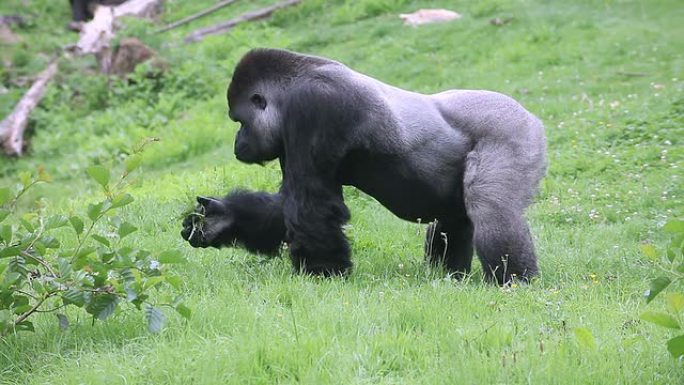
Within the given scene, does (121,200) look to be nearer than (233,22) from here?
Yes

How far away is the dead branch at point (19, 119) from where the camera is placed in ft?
40.2

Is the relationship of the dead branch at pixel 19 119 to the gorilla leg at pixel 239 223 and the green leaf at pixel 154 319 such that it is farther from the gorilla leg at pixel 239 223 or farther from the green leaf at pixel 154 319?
the green leaf at pixel 154 319

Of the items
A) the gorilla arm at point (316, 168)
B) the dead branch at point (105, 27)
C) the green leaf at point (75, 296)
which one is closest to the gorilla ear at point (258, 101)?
the gorilla arm at point (316, 168)

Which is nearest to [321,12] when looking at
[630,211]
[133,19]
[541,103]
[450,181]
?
[133,19]

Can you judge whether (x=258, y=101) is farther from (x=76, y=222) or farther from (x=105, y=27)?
(x=105, y=27)

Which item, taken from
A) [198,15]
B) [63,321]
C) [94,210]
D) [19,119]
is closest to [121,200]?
[94,210]

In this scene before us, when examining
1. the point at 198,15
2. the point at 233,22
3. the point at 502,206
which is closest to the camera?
the point at 502,206

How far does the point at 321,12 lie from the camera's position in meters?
15.4

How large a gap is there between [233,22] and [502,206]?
11022 mm

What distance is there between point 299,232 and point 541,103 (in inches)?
232

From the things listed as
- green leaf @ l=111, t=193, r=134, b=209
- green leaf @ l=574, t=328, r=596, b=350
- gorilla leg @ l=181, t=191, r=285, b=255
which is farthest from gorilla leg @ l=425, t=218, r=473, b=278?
A: green leaf @ l=111, t=193, r=134, b=209

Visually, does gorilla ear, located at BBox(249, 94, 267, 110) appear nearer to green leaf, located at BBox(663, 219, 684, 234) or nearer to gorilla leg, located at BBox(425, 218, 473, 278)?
gorilla leg, located at BBox(425, 218, 473, 278)

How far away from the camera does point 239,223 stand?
17.6ft

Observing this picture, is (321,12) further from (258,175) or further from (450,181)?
(450,181)
